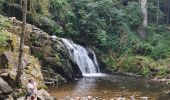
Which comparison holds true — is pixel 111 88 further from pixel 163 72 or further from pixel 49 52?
pixel 163 72

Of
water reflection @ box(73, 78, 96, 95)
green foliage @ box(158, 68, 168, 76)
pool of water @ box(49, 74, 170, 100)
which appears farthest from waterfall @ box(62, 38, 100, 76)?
green foliage @ box(158, 68, 168, 76)

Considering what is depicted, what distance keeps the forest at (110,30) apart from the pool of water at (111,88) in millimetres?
2484

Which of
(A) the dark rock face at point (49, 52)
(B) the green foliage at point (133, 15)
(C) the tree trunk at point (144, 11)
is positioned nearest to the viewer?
(A) the dark rock face at point (49, 52)

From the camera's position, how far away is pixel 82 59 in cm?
3881

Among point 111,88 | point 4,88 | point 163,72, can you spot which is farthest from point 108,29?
point 4,88

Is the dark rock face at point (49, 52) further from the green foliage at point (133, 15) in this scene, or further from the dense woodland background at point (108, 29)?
the green foliage at point (133, 15)

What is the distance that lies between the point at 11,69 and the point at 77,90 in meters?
6.47

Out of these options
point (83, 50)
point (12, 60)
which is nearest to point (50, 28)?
point (83, 50)

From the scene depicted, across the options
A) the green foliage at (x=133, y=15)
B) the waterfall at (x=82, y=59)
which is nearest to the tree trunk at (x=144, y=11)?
the green foliage at (x=133, y=15)

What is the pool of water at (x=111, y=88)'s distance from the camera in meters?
26.6

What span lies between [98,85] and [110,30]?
16.3m

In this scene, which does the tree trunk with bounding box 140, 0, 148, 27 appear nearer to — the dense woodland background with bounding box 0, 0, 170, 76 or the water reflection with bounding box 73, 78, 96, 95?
the dense woodland background with bounding box 0, 0, 170, 76

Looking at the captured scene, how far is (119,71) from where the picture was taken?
4150 centimetres

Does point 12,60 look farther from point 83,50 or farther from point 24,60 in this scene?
point 83,50
